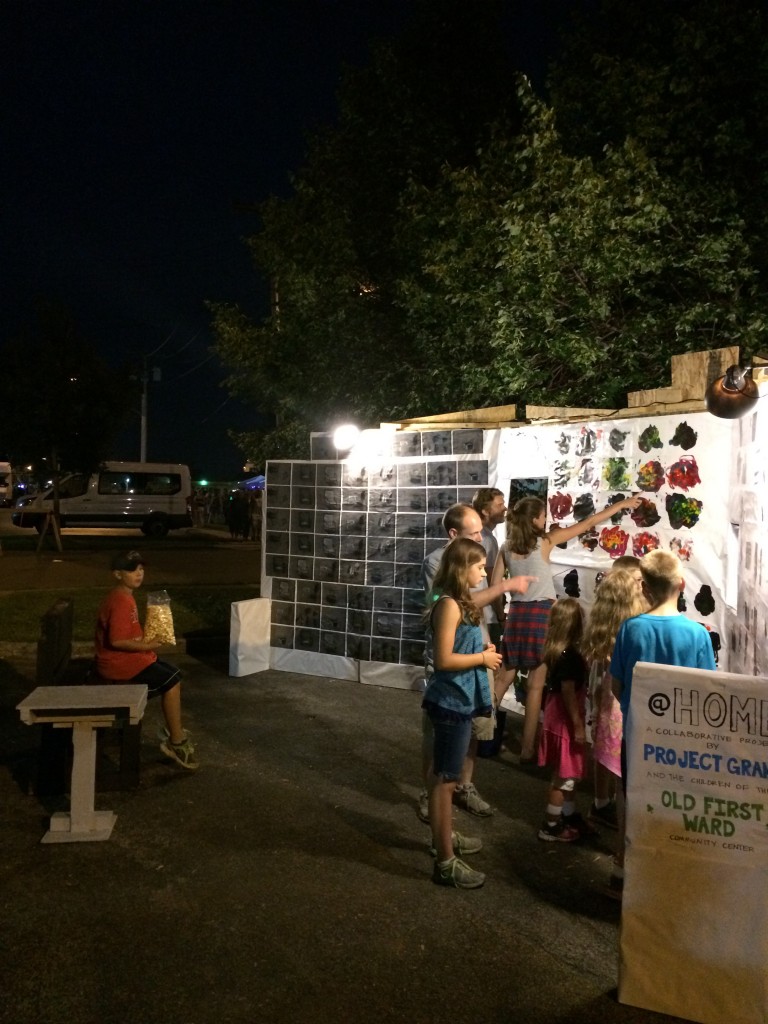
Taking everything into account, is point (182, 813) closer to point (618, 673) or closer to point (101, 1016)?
point (101, 1016)

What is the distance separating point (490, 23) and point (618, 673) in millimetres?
13555

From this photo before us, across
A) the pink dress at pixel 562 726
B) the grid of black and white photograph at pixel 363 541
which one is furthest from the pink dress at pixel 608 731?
the grid of black and white photograph at pixel 363 541

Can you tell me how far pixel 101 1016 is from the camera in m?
3.32

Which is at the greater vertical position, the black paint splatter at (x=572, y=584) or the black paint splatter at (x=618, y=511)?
the black paint splatter at (x=618, y=511)

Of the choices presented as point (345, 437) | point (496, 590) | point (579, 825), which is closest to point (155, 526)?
point (345, 437)

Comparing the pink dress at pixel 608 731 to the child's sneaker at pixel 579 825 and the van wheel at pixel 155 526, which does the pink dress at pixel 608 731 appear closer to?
the child's sneaker at pixel 579 825

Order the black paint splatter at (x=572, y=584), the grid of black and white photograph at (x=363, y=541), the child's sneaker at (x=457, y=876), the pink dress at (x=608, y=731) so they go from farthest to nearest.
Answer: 1. the grid of black and white photograph at (x=363, y=541)
2. the black paint splatter at (x=572, y=584)
3. the pink dress at (x=608, y=731)
4. the child's sneaker at (x=457, y=876)

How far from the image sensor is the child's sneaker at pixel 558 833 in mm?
5148

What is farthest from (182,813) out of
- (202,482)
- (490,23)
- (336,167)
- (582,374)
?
(202,482)

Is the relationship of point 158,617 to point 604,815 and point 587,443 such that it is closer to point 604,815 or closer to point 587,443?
point 587,443

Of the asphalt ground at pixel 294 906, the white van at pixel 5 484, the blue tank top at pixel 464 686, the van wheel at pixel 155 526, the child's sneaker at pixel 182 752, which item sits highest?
the white van at pixel 5 484

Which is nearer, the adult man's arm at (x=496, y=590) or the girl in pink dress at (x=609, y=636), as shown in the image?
the adult man's arm at (x=496, y=590)

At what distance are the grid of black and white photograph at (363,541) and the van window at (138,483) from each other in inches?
838

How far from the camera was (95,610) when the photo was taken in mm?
12148
